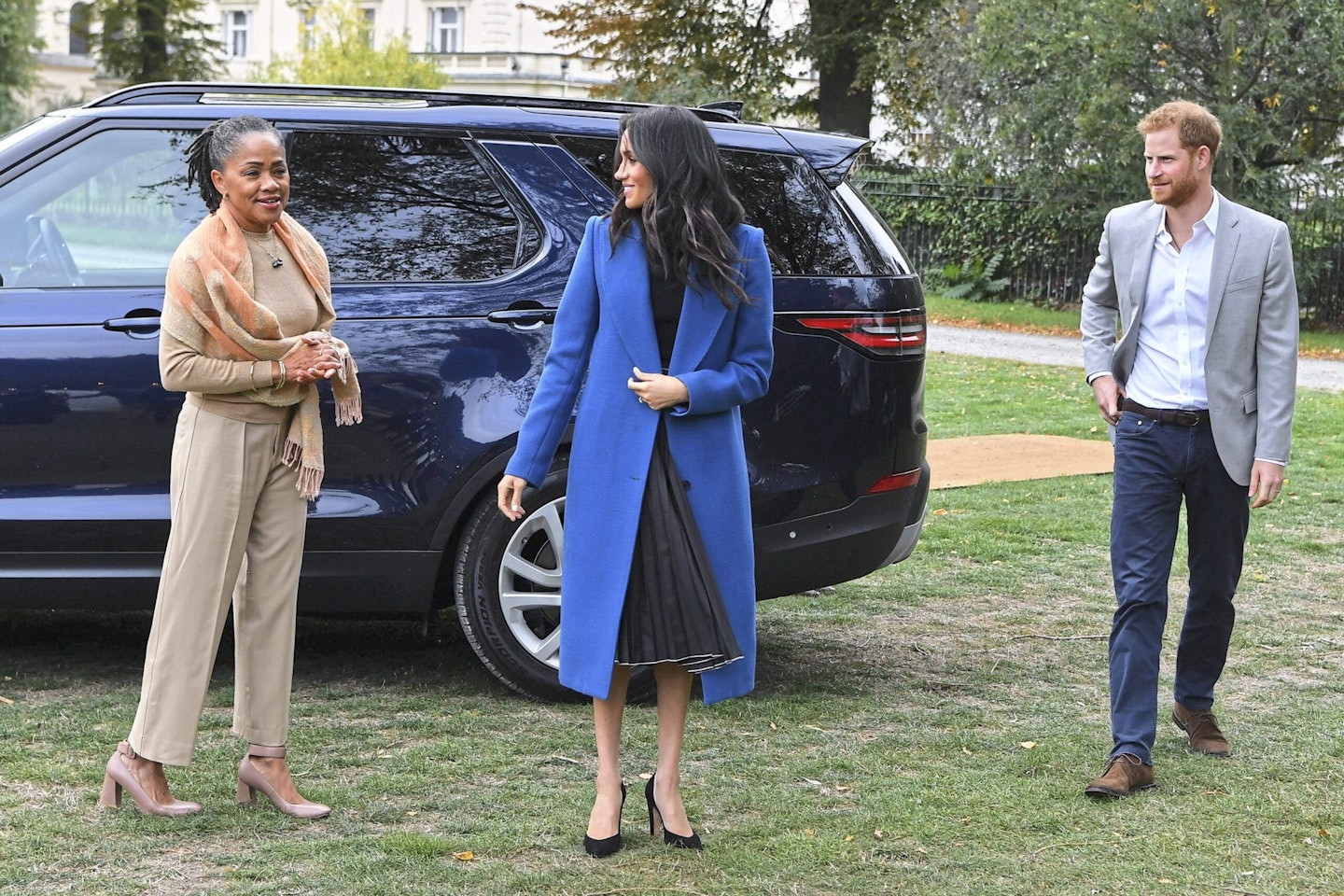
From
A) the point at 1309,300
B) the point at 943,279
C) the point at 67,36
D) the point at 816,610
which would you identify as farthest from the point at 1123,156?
the point at 67,36

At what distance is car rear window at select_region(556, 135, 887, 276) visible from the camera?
5367mm

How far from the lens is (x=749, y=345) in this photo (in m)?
3.97

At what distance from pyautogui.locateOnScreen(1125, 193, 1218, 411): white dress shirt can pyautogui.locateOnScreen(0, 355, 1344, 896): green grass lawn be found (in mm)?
1092

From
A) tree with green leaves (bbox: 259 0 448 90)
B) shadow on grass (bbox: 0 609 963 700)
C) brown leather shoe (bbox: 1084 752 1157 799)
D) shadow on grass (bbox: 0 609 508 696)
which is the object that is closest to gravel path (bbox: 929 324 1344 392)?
shadow on grass (bbox: 0 609 963 700)

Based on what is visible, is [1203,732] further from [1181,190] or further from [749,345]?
[749,345]

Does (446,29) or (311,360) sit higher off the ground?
(446,29)

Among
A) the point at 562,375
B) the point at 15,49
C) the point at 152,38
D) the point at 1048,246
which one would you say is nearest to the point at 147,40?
the point at 152,38

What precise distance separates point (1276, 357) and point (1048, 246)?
71.9ft

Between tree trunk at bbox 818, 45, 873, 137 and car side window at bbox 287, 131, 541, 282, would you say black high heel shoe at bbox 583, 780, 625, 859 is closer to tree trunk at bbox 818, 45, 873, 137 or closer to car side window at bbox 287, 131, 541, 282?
car side window at bbox 287, 131, 541, 282

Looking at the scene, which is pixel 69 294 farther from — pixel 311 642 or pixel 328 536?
pixel 311 642

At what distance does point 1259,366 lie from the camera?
15.0ft

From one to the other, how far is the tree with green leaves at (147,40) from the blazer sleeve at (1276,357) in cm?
4519

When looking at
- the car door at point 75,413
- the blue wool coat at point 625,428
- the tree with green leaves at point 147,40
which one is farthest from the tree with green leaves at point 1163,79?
the tree with green leaves at point 147,40

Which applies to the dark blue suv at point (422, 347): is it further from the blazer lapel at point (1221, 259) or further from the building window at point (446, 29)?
the building window at point (446, 29)
